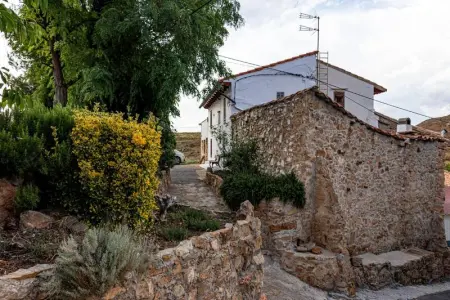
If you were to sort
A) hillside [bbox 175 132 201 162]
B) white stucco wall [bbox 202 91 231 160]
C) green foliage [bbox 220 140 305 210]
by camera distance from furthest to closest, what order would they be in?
hillside [bbox 175 132 201 162] < white stucco wall [bbox 202 91 231 160] < green foliage [bbox 220 140 305 210]

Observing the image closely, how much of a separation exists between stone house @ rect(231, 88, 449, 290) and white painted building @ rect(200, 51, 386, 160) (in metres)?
5.14

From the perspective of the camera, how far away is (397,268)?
1041 cm

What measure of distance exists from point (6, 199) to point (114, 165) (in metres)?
1.63

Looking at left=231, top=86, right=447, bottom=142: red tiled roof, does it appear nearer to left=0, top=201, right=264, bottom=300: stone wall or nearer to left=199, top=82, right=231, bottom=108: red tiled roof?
left=199, top=82, right=231, bottom=108: red tiled roof

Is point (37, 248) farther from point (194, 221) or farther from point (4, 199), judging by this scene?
point (194, 221)

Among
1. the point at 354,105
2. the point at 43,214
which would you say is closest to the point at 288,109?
the point at 43,214

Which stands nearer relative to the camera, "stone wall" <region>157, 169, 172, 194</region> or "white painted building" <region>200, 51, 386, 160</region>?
"stone wall" <region>157, 169, 172, 194</region>

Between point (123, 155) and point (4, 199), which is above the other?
point (123, 155)

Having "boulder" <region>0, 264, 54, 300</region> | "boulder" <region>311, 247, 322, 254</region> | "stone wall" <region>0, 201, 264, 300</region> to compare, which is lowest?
A: "boulder" <region>311, 247, 322, 254</region>

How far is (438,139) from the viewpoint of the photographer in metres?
13.0

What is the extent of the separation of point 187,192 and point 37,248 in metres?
7.44

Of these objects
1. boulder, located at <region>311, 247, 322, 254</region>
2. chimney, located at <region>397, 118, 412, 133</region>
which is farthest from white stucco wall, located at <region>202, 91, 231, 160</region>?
boulder, located at <region>311, 247, 322, 254</region>

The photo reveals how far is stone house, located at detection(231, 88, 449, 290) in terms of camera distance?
362 inches

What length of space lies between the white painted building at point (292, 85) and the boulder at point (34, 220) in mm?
11980
